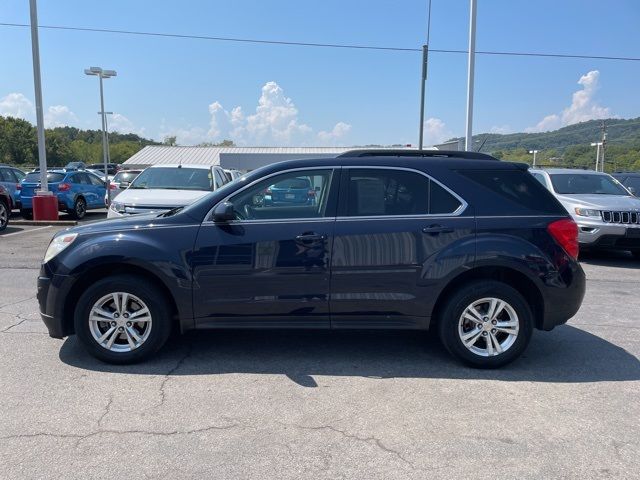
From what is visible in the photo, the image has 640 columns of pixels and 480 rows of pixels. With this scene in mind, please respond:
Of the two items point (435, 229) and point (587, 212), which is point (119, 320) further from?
point (587, 212)

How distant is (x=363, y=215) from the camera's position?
174 inches

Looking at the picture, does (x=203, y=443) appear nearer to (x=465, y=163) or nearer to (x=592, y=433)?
(x=592, y=433)

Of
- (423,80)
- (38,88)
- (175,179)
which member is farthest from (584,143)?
(175,179)

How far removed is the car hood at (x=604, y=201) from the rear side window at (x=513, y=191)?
583cm

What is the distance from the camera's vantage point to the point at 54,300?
4375 millimetres

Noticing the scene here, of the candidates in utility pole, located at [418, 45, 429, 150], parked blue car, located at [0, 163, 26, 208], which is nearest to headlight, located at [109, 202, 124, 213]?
parked blue car, located at [0, 163, 26, 208]

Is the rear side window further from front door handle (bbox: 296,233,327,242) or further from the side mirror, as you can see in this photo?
the side mirror

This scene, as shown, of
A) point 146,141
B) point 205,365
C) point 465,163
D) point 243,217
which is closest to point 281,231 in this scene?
point 243,217

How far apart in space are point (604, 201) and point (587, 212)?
1.71 feet

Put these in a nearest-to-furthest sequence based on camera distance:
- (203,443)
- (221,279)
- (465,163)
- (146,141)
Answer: (203,443)
(221,279)
(465,163)
(146,141)

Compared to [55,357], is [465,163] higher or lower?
higher

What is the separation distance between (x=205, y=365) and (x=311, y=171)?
192 centimetres

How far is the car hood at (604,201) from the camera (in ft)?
31.1

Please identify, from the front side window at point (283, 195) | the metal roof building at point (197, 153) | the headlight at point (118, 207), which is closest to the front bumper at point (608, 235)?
the front side window at point (283, 195)
